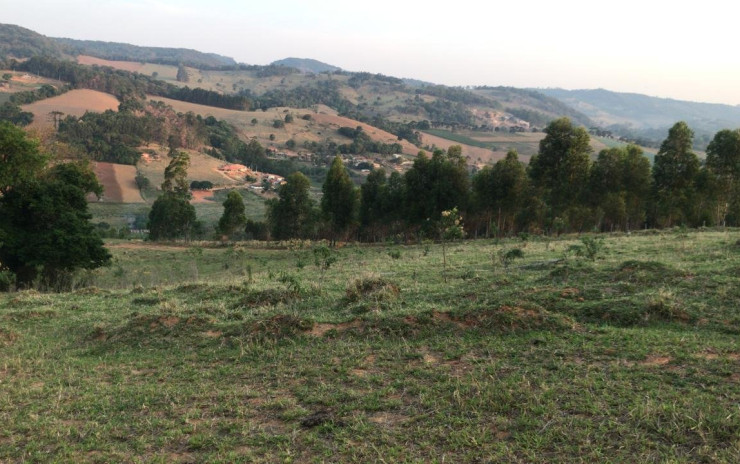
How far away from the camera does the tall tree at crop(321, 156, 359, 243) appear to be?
44.9 meters

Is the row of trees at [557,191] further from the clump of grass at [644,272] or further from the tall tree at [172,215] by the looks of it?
the clump of grass at [644,272]

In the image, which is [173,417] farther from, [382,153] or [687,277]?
[382,153]

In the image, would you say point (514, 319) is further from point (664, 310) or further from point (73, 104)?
point (73, 104)

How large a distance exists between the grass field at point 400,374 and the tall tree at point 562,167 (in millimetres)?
22908

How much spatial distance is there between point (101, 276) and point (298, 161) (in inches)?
4490

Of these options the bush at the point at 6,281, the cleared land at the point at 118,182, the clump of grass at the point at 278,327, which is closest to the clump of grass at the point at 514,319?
the clump of grass at the point at 278,327

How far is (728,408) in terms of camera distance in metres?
6.16

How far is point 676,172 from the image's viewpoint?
35.4 meters

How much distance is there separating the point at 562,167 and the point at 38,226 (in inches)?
1370

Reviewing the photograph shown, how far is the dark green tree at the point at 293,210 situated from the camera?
156ft

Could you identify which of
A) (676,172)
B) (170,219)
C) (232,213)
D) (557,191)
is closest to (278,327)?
(557,191)

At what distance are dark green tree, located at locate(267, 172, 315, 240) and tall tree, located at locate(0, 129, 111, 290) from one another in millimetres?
23132

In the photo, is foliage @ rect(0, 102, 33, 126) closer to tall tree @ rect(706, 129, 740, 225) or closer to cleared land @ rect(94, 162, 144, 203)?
cleared land @ rect(94, 162, 144, 203)

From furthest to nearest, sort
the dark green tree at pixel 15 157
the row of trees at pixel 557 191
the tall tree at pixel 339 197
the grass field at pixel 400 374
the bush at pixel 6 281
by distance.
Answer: the tall tree at pixel 339 197 < the row of trees at pixel 557 191 < the dark green tree at pixel 15 157 < the bush at pixel 6 281 < the grass field at pixel 400 374
